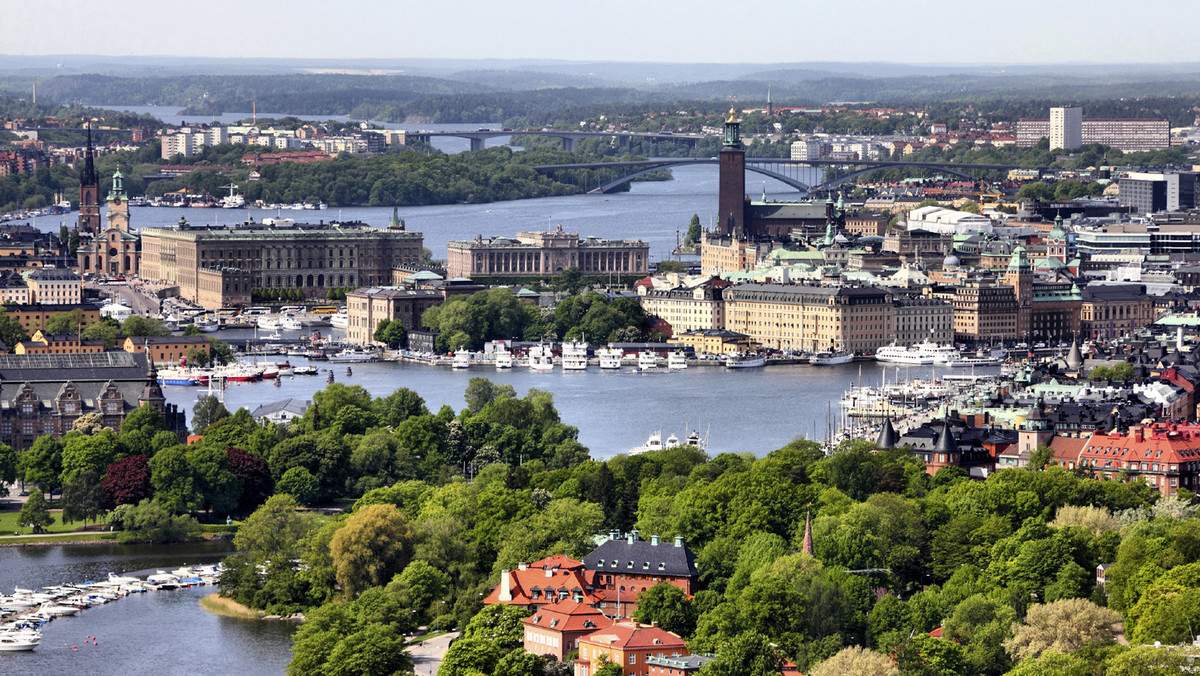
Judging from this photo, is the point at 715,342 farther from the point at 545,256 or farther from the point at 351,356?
the point at 545,256

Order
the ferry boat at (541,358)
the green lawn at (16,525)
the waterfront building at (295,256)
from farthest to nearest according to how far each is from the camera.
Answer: the waterfront building at (295,256) → the ferry boat at (541,358) → the green lawn at (16,525)

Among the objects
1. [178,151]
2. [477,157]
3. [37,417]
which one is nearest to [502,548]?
[37,417]

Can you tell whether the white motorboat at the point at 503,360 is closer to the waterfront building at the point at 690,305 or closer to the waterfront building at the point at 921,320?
the waterfront building at the point at 690,305

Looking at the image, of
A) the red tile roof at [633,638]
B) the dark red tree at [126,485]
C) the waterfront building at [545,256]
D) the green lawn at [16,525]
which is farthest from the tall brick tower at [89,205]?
the red tile roof at [633,638]

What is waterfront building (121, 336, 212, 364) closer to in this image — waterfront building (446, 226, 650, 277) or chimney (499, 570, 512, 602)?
waterfront building (446, 226, 650, 277)

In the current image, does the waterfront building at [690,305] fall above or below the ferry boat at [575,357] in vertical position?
above

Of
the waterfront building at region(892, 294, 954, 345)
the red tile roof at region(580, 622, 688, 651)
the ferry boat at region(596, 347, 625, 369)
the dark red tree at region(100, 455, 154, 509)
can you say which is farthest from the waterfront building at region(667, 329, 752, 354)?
the red tile roof at region(580, 622, 688, 651)

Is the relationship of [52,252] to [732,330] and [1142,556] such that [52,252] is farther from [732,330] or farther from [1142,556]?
[1142,556]
